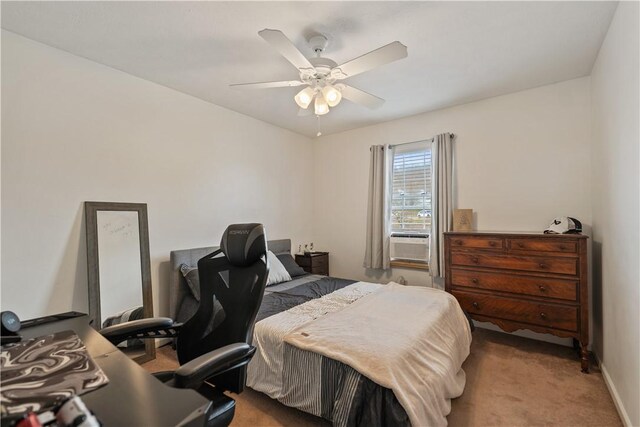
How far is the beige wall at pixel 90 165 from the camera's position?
2.09 m

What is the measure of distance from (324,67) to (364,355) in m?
1.80

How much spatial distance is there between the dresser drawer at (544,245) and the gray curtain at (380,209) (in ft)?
5.05

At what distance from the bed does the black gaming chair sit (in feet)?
1.59

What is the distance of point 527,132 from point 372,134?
182 centimetres

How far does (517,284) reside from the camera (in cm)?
266

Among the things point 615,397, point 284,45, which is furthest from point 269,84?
point 615,397

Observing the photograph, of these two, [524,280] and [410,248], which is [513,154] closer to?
[524,280]

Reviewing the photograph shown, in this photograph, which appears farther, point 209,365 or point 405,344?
point 405,344

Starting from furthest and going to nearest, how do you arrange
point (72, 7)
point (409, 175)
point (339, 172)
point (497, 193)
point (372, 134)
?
point (339, 172), point (372, 134), point (409, 175), point (497, 193), point (72, 7)

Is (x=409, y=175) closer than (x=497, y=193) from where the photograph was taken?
No

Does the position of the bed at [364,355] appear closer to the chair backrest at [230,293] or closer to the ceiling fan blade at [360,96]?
the chair backrest at [230,293]

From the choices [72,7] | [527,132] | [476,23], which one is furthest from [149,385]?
[527,132]

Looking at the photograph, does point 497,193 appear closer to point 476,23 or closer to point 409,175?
point 409,175

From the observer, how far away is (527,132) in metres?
3.04
